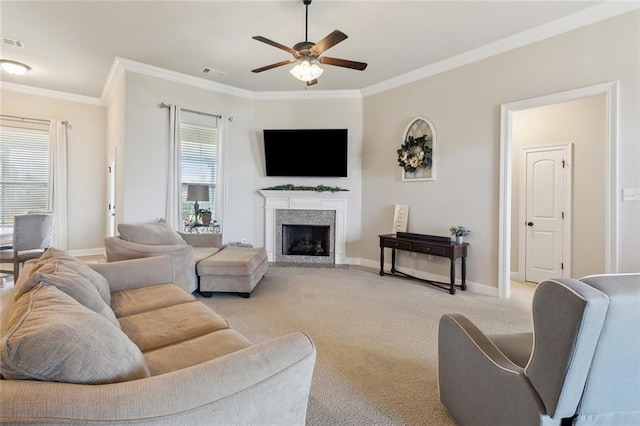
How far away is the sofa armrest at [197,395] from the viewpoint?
761 mm

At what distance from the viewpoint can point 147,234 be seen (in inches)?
150

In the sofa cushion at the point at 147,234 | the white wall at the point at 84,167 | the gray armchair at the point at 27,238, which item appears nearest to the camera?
the sofa cushion at the point at 147,234

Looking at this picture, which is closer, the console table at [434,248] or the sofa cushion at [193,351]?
the sofa cushion at [193,351]

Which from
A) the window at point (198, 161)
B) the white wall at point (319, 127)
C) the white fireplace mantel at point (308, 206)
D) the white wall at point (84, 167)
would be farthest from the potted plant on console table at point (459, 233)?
the white wall at point (84, 167)

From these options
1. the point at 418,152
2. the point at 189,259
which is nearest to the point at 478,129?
the point at 418,152

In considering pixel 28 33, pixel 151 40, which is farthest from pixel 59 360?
pixel 28 33

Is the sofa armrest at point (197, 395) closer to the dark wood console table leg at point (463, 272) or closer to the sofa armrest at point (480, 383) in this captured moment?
the sofa armrest at point (480, 383)

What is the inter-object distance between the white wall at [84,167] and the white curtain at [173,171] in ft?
8.65

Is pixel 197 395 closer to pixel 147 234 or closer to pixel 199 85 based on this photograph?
pixel 147 234

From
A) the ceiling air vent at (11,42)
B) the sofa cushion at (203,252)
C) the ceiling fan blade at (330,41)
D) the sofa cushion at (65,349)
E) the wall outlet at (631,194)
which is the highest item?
the ceiling air vent at (11,42)

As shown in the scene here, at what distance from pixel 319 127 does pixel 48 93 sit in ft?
17.0

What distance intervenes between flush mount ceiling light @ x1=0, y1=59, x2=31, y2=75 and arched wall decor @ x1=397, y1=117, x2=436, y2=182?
231 inches

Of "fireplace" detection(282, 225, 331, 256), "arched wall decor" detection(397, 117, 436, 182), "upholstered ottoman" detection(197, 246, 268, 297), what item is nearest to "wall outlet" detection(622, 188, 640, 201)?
"arched wall decor" detection(397, 117, 436, 182)

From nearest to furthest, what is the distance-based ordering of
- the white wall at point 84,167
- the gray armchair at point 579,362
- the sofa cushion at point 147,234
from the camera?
the gray armchair at point 579,362, the sofa cushion at point 147,234, the white wall at point 84,167
